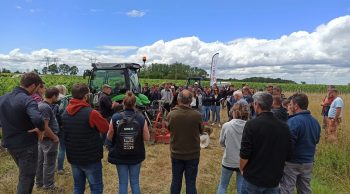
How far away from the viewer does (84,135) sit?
4.39m

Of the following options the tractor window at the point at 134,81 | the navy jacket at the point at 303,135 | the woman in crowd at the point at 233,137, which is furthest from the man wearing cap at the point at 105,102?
the navy jacket at the point at 303,135

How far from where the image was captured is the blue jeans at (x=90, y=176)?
448 cm

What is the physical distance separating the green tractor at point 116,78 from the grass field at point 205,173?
8.30 ft

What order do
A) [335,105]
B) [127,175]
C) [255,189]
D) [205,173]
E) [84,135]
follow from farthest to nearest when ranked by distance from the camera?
[335,105]
[205,173]
[127,175]
[84,135]
[255,189]

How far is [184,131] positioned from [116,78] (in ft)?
21.8

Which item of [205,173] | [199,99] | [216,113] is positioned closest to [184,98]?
[205,173]

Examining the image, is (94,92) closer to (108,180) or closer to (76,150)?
(108,180)

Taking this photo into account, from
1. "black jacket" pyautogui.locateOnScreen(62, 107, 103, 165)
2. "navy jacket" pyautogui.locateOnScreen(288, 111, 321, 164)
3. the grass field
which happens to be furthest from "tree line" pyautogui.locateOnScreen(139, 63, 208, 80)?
"navy jacket" pyautogui.locateOnScreen(288, 111, 321, 164)

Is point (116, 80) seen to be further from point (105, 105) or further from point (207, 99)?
point (207, 99)

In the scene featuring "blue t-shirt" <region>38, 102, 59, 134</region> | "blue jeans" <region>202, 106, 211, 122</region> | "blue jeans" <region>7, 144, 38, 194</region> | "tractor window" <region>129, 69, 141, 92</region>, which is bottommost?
"blue jeans" <region>202, 106, 211, 122</region>

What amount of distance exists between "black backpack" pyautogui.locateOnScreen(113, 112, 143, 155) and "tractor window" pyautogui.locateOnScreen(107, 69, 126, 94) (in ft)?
20.8

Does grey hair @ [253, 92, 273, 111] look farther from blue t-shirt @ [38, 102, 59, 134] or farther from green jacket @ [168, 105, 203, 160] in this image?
blue t-shirt @ [38, 102, 59, 134]

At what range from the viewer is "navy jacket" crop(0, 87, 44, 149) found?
4.41 metres

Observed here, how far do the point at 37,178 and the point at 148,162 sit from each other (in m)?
2.63
